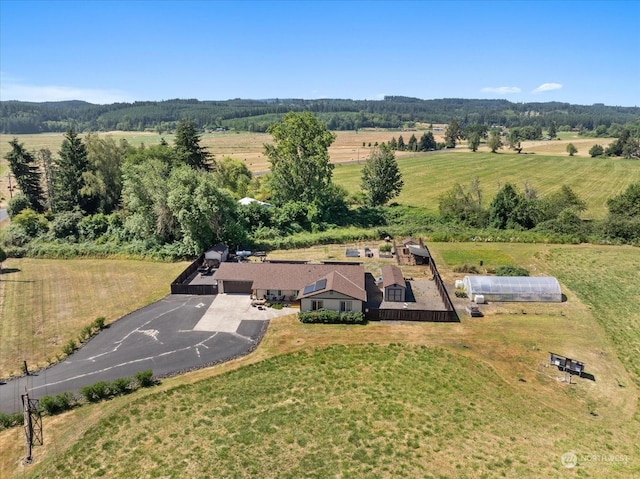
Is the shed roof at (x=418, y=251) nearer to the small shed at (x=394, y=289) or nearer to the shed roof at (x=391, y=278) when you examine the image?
the shed roof at (x=391, y=278)

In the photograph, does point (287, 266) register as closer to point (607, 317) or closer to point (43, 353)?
point (43, 353)

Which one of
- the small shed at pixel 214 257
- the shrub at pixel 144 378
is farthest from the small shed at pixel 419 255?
the shrub at pixel 144 378

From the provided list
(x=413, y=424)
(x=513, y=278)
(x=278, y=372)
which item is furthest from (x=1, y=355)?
(x=513, y=278)

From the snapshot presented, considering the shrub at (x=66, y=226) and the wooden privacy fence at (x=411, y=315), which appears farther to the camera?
the shrub at (x=66, y=226)

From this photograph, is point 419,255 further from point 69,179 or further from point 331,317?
point 69,179

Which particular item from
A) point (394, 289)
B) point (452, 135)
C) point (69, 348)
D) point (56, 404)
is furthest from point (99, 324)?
point (452, 135)

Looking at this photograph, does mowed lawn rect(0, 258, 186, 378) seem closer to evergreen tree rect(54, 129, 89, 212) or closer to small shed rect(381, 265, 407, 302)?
evergreen tree rect(54, 129, 89, 212)
